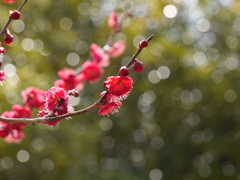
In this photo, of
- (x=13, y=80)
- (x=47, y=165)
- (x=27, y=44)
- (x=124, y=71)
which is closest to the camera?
(x=124, y=71)

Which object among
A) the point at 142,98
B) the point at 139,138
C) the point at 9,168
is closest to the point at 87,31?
the point at 142,98

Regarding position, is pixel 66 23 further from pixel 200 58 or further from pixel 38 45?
pixel 200 58

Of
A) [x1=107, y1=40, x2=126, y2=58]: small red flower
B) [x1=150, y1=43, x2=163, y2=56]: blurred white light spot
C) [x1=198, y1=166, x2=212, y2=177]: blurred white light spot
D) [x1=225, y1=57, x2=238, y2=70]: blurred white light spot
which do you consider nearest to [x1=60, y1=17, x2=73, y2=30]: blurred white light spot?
[x1=150, y1=43, x2=163, y2=56]: blurred white light spot

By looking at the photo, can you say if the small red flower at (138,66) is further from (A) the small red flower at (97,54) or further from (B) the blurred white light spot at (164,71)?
(B) the blurred white light spot at (164,71)

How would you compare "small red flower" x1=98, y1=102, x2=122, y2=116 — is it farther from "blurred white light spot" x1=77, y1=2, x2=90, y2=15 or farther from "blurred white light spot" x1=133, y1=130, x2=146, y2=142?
"blurred white light spot" x1=133, y1=130, x2=146, y2=142

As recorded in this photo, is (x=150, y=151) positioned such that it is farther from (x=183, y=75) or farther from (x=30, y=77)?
(x=30, y=77)

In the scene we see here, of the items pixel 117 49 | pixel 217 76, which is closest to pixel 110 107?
pixel 117 49
